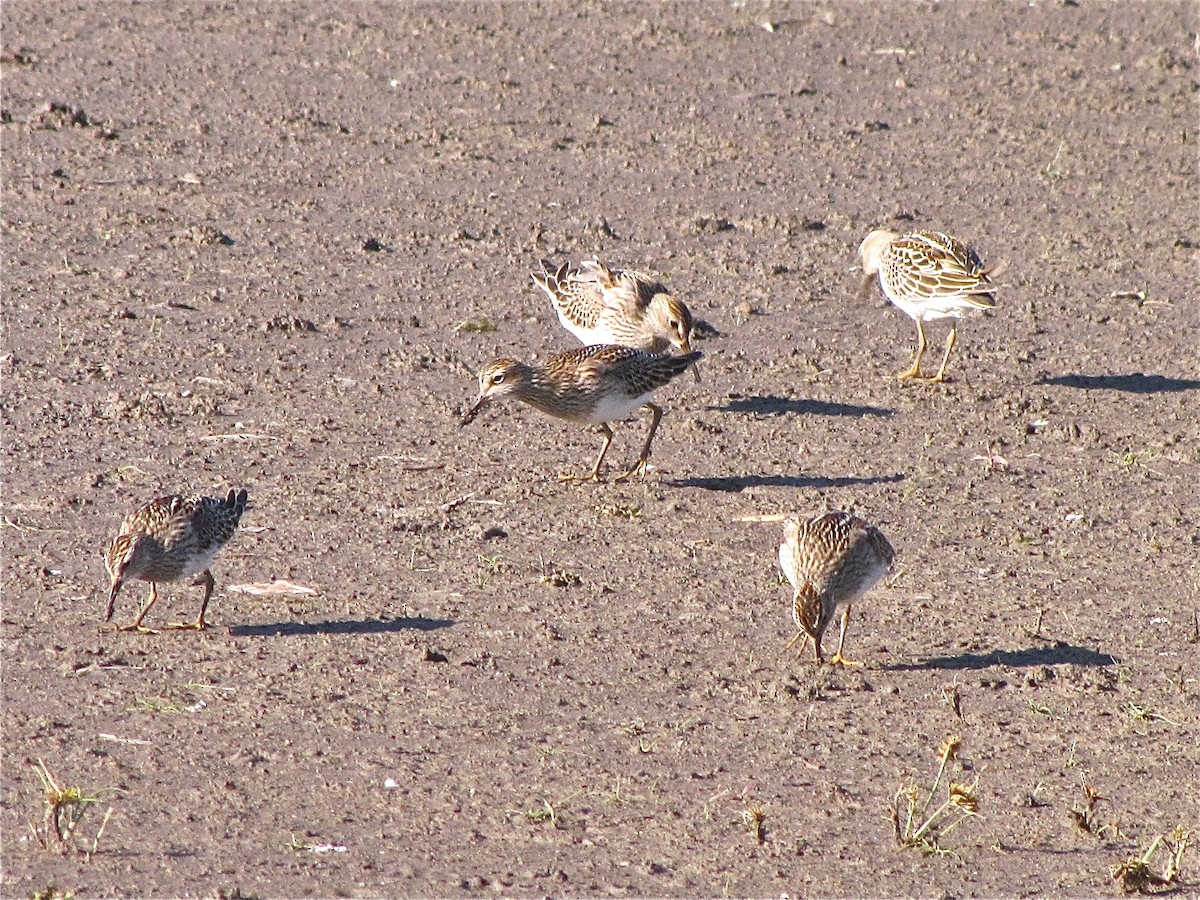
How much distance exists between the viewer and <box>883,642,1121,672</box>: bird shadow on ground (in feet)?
27.3

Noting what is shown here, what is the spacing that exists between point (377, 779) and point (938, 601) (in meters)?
3.25

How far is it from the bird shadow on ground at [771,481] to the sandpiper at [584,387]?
1.10 ft

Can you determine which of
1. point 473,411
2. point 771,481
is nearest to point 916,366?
point 771,481

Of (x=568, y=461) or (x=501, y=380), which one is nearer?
(x=501, y=380)

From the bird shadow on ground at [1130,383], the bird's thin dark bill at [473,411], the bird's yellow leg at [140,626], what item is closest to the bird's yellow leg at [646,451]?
the bird's thin dark bill at [473,411]

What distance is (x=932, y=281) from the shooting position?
1259 centimetres

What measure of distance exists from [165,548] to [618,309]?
15.6ft

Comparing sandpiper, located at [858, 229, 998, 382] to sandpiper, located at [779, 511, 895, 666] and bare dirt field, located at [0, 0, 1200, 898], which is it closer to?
bare dirt field, located at [0, 0, 1200, 898]

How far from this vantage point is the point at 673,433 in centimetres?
1141

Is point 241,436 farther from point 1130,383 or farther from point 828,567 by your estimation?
point 1130,383

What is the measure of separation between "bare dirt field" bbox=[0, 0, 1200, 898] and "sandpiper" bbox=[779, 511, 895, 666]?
0.26 m

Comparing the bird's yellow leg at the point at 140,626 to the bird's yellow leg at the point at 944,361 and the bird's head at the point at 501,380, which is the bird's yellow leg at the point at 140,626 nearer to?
the bird's head at the point at 501,380

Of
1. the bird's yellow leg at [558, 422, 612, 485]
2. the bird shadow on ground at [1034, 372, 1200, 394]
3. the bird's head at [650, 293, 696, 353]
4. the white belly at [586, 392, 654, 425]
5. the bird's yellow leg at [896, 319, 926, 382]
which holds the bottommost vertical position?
the bird's yellow leg at [558, 422, 612, 485]

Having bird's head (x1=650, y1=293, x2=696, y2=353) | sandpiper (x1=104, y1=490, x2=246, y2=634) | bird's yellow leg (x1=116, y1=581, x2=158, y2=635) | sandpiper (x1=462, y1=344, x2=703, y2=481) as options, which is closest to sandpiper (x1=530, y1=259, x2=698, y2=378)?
bird's head (x1=650, y1=293, x2=696, y2=353)
